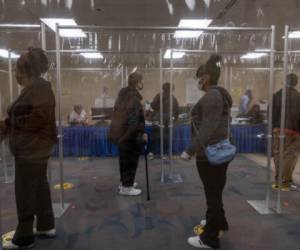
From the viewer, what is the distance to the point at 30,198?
1812mm

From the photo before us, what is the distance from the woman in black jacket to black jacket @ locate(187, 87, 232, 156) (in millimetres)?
922

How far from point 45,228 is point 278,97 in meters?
2.20

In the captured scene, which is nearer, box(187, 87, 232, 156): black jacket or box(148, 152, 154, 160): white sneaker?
box(187, 87, 232, 156): black jacket

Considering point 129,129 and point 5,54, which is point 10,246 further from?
point 5,54

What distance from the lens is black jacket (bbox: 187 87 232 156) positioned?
5.35 ft

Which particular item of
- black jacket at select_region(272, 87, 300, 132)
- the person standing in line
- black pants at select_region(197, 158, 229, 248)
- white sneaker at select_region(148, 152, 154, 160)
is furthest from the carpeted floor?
the person standing in line


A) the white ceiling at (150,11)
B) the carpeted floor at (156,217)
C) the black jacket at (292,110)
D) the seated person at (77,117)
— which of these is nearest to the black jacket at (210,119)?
the carpeted floor at (156,217)

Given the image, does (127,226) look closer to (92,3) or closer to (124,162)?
(124,162)

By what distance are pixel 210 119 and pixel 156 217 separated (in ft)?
3.60

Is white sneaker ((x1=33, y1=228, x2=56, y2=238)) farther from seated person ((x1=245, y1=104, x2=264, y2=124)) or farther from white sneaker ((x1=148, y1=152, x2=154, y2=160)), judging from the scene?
seated person ((x1=245, y1=104, x2=264, y2=124))

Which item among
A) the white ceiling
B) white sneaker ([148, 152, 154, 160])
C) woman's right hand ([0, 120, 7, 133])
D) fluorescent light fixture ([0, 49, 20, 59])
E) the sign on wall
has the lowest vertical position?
white sneaker ([148, 152, 154, 160])

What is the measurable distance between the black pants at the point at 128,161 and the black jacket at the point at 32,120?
3.75 feet

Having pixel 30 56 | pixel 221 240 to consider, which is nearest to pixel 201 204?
pixel 221 240

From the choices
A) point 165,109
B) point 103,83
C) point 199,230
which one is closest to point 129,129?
point 165,109
